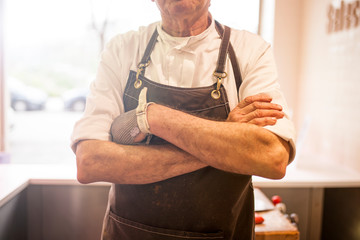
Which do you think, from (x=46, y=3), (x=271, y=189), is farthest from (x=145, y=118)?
(x=46, y=3)

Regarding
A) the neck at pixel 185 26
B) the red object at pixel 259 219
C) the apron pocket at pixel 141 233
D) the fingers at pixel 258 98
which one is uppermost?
the neck at pixel 185 26

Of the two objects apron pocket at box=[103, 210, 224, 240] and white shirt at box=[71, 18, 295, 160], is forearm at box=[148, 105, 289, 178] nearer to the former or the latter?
white shirt at box=[71, 18, 295, 160]

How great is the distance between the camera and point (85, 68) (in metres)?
4.07

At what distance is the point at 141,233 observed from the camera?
1.10 m

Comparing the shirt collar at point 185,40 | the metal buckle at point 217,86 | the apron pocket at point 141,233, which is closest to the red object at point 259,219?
the apron pocket at point 141,233

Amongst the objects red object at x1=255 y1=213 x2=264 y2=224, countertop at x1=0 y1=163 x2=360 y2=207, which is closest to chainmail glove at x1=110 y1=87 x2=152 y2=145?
red object at x1=255 y1=213 x2=264 y2=224

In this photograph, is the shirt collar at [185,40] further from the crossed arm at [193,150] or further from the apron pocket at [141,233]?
the apron pocket at [141,233]

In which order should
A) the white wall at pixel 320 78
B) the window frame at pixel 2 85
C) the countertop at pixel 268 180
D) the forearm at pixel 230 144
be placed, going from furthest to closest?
the window frame at pixel 2 85 → the white wall at pixel 320 78 → the countertop at pixel 268 180 → the forearm at pixel 230 144

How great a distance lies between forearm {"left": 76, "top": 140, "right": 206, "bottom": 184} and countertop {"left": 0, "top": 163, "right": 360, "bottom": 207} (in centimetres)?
102

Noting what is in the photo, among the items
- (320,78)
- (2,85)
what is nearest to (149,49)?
(320,78)

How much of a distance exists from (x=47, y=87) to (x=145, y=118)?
5.45 m

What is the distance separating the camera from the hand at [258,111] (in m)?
0.94

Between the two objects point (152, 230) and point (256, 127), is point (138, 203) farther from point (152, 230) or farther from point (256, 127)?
point (256, 127)

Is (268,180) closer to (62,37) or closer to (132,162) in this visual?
(132,162)
